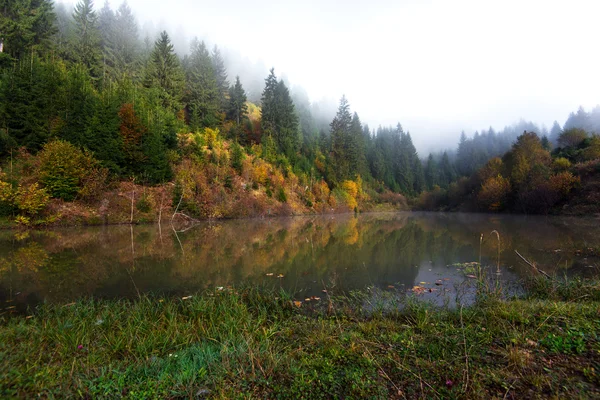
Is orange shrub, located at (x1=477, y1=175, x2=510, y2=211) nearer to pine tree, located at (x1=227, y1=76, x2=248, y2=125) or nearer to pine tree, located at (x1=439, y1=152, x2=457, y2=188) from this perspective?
pine tree, located at (x1=439, y1=152, x2=457, y2=188)

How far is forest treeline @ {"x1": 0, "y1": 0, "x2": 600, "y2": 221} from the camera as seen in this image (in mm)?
23375

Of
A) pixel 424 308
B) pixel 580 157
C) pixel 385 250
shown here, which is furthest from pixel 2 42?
pixel 580 157

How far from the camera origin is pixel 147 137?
28312mm

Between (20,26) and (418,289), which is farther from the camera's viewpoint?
(20,26)

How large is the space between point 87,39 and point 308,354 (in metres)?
54.4

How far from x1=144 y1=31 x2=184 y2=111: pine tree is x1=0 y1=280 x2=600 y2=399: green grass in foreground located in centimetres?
4034

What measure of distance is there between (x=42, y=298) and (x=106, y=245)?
7893mm

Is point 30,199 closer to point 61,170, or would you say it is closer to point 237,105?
point 61,170

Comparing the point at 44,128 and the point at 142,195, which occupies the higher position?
the point at 44,128

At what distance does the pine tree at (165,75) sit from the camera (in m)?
38.5

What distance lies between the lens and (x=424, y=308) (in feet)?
16.2

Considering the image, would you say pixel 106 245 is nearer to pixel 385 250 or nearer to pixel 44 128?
pixel 385 250

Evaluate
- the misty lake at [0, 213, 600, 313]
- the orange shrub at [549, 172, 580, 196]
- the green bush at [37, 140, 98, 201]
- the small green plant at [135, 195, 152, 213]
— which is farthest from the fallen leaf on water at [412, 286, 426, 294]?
the orange shrub at [549, 172, 580, 196]

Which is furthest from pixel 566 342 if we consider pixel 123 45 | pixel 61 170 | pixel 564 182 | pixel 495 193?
pixel 123 45
